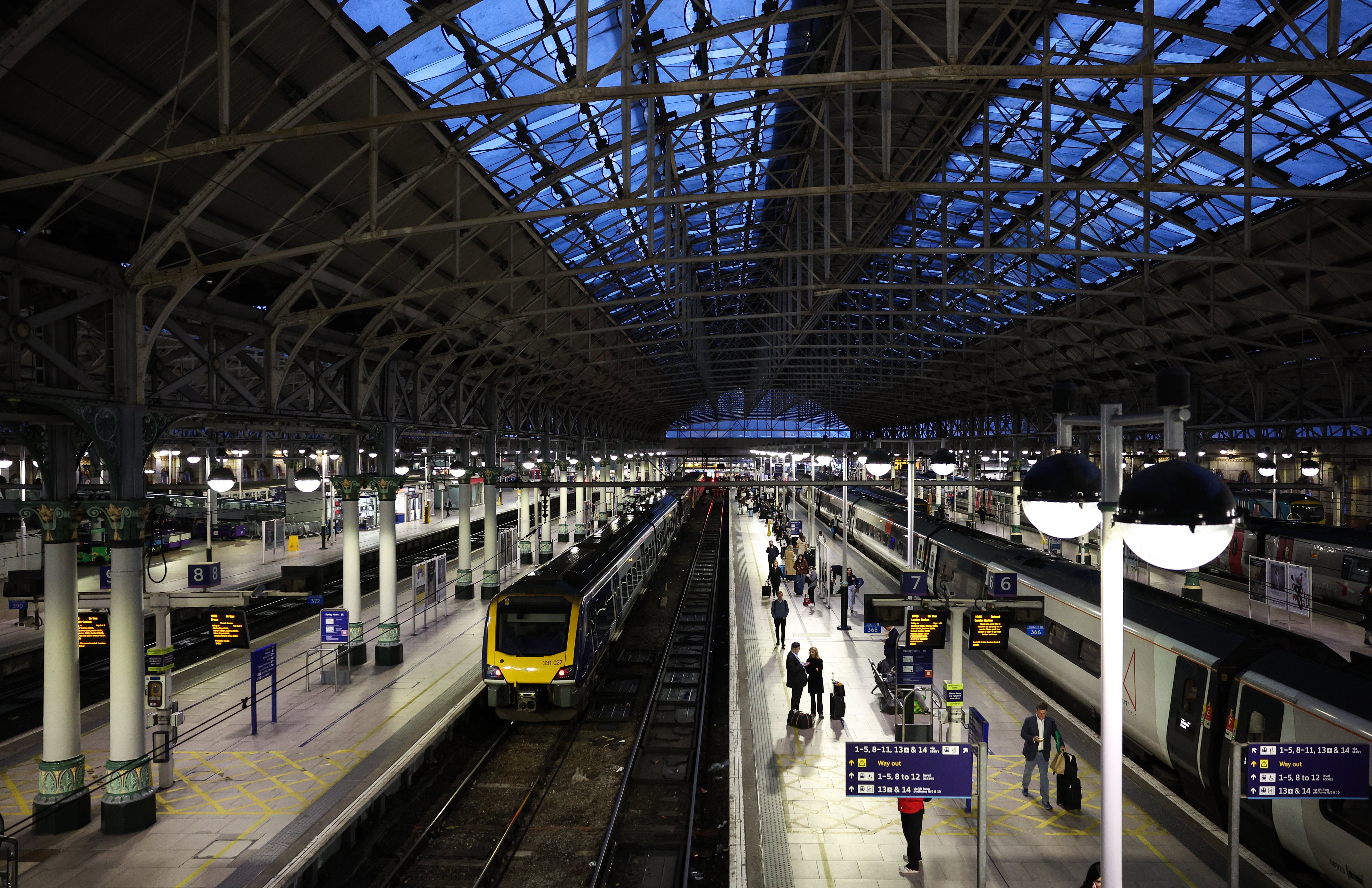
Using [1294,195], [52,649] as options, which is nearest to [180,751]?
[52,649]

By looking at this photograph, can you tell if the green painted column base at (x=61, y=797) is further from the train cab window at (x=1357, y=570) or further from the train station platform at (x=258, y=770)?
the train cab window at (x=1357, y=570)

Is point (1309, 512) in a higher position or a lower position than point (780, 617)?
higher

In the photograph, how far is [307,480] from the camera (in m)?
17.9

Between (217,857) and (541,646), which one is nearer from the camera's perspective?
(217,857)

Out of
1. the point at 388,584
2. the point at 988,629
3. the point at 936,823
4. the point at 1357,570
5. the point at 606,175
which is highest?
the point at 606,175

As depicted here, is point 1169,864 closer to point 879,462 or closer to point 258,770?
point 879,462

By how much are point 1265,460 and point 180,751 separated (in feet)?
112

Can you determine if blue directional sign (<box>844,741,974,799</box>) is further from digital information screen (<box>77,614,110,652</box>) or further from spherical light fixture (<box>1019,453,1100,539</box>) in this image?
digital information screen (<box>77,614,110,652</box>)

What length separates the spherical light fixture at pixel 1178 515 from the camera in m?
3.24

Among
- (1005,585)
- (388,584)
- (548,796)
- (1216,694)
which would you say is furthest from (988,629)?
(388,584)

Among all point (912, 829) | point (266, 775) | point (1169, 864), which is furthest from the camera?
point (266, 775)

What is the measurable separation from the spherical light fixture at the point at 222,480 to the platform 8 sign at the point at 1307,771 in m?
17.1

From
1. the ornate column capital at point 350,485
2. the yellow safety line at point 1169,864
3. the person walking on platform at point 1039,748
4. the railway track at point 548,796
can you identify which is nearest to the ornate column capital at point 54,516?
the railway track at point 548,796

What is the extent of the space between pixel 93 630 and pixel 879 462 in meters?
13.4
